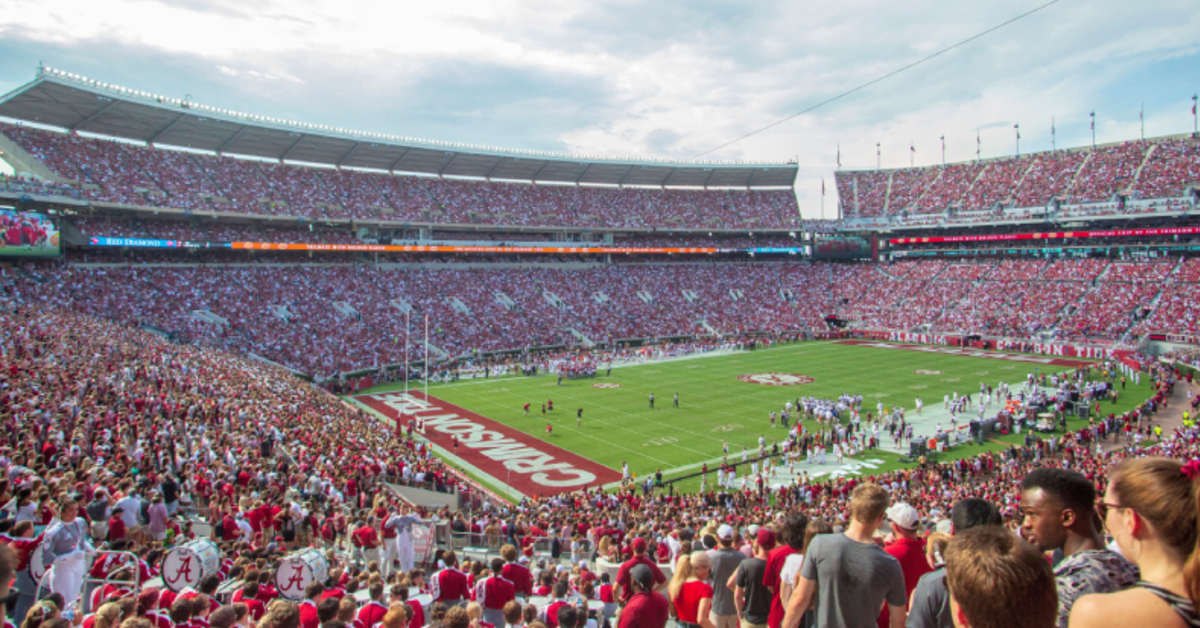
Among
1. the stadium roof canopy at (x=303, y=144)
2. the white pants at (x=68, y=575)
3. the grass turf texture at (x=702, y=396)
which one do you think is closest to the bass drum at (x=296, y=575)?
the white pants at (x=68, y=575)

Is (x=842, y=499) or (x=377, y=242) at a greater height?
(x=377, y=242)

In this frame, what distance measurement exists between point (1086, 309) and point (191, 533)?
191 feet

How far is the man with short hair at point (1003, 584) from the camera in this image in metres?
2.11

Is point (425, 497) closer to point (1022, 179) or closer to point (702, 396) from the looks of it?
point (702, 396)

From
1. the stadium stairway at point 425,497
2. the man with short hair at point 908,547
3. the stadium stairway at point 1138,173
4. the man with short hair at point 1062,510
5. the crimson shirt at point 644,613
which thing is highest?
the stadium stairway at point 1138,173

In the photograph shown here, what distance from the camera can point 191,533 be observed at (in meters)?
9.38

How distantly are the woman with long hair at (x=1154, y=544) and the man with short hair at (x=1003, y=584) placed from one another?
0.13 meters

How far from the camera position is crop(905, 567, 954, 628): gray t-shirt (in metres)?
3.50

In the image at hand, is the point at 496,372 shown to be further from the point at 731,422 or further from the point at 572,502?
the point at 572,502

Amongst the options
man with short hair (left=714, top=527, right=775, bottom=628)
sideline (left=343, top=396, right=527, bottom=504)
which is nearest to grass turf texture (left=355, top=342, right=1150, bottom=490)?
sideline (left=343, top=396, right=527, bottom=504)

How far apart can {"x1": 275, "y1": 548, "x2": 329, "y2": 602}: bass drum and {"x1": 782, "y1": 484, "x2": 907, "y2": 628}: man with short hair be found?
446 cm

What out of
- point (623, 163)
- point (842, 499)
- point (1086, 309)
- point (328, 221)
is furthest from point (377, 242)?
point (1086, 309)

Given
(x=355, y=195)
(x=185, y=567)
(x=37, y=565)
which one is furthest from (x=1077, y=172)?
(x=37, y=565)

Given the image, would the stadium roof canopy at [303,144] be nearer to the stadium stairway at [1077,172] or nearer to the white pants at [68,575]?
the stadium stairway at [1077,172]
